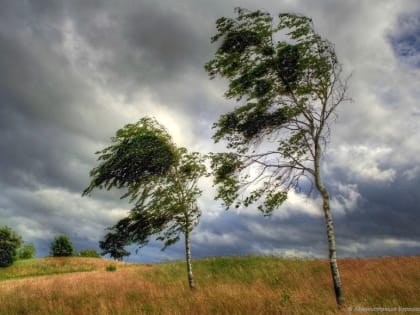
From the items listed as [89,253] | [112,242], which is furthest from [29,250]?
[112,242]

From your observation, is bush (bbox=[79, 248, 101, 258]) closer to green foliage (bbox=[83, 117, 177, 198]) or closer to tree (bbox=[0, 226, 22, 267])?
tree (bbox=[0, 226, 22, 267])

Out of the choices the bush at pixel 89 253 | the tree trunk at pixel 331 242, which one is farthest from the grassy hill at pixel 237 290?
the bush at pixel 89 253

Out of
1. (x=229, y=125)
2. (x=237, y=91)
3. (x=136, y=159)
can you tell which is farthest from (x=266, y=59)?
(x=136, y=159)

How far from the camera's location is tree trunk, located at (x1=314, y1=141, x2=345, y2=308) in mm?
8969

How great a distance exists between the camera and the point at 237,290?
11164 millimetres

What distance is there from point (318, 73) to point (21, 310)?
43.6 feet

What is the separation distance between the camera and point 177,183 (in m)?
14.9

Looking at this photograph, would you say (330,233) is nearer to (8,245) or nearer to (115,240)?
(115,240)

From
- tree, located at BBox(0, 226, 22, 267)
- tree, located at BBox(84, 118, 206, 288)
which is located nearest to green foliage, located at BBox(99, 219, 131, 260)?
tree, located at BBox(84, 118, 206, 288)

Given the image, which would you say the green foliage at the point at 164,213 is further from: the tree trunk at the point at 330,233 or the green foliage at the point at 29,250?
the green foliage at the point at 29,250

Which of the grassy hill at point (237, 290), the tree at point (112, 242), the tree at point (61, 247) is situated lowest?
the grassy hill at point (237, 290)

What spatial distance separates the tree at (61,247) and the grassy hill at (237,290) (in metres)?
22.0

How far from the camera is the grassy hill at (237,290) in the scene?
922 cm

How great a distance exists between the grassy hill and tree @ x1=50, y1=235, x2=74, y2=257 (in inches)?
866
